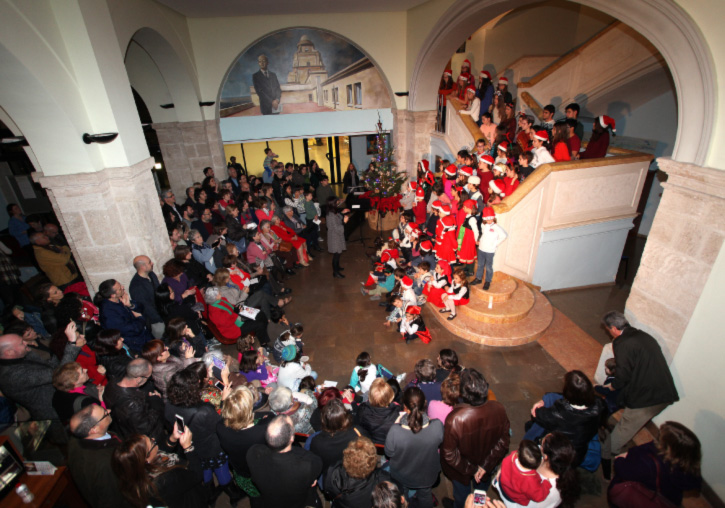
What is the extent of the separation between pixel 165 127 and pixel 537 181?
8.95 m

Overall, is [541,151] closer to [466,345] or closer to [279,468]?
[466,345]

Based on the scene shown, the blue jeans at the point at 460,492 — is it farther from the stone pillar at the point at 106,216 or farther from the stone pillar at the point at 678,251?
the stone pillar at the point at 106,216

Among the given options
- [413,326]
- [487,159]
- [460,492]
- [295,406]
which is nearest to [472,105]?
[487,159]

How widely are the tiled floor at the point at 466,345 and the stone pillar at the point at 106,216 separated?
271cm

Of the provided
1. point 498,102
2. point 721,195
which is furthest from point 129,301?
point 498,102

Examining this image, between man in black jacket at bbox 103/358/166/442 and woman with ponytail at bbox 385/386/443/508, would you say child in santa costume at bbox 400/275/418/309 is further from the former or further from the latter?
man in black jacket at bbox 103/358/166/442

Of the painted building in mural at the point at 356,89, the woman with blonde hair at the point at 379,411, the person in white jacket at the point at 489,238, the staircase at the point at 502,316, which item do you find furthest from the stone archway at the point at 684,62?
the painted building in mural at the point at 356,89

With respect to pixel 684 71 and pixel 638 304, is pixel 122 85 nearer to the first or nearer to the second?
pixel 684 71

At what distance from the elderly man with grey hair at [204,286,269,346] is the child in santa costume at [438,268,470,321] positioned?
2.85 m

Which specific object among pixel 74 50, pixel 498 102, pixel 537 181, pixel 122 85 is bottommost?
pixel 537 181

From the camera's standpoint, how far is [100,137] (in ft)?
15.5

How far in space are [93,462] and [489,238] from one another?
5.28m

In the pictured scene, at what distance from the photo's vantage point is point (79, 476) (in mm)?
2600

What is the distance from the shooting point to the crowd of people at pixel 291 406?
8.50 ft
